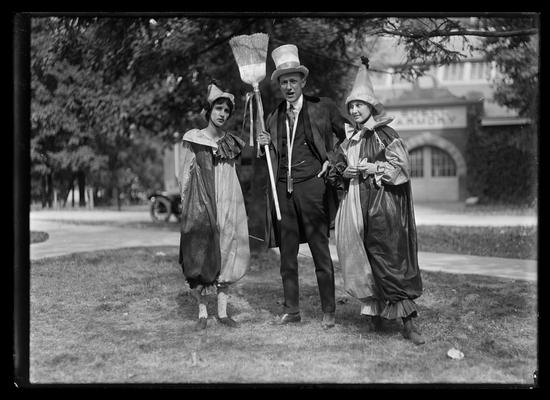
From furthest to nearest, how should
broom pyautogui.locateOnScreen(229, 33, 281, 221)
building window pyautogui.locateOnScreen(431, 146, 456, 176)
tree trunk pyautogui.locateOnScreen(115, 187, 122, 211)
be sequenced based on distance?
building window pyautogui.locateOnScreen(431, 146, 456, 176), tree trunk pyautogui.locateOnScreen(115, 187, 122, 211), broom pyautogui.locateOnScreen(229, 33, 281, 221)

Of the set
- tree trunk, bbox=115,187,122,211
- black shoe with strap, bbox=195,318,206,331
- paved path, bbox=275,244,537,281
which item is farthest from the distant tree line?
tree trunk, bbox=115,187,122,211

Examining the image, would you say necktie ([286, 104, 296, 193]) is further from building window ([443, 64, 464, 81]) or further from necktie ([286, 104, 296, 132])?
building window ([443, 64, 464, 81])

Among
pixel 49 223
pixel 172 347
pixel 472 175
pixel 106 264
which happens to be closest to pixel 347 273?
pixel 172 347

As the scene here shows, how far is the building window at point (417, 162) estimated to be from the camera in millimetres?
21331

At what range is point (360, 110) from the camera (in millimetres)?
4262

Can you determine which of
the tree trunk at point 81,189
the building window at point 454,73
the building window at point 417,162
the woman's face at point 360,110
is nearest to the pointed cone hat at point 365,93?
the woman's face at point 360,110

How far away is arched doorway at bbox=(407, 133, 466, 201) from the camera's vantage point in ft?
69.2

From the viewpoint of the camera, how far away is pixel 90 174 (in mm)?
11453

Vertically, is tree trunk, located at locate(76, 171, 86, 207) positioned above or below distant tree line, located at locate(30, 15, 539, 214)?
below

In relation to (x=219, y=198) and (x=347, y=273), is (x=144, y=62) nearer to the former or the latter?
(x=219, y=198)

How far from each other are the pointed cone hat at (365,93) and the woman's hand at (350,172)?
44 centimetres

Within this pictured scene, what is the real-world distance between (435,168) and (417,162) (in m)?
0.68

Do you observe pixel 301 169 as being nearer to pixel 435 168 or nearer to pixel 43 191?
pixel 43 191

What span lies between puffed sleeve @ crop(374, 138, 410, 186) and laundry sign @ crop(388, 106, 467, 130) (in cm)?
1723
